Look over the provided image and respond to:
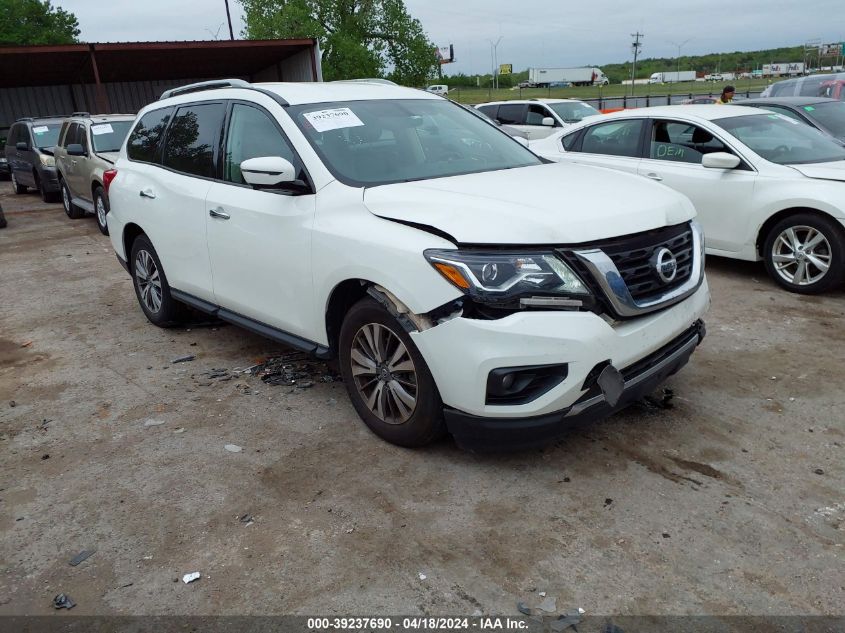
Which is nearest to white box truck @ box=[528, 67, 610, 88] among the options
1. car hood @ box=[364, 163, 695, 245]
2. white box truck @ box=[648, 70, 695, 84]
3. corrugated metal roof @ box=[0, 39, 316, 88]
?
white box truck @ box=[648, 70, 695, 84]

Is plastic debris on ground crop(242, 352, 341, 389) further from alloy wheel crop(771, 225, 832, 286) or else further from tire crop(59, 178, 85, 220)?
tire crop(59, 178, 85, 220)

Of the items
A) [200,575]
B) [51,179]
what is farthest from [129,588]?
[51,179]

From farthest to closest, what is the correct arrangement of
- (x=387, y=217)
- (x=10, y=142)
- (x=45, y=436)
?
(x=10, y=142) < (x=45, y=436) < (x=387, y=217)

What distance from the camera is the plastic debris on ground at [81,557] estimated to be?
2.92m

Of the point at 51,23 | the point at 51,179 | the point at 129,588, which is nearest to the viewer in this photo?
the point at 129,588

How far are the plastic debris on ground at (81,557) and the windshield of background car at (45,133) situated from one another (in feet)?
46.7

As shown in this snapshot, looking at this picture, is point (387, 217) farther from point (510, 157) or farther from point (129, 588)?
point (129, 588)

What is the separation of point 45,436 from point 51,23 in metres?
65.7

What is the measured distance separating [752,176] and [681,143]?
3.01ft

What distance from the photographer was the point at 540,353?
297 centimetres

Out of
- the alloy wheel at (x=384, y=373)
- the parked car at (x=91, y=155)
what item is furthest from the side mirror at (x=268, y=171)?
the parked car at (x=91, y=155)

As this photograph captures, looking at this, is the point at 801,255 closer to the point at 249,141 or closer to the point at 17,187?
the point at 249,141

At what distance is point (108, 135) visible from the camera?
10.8m

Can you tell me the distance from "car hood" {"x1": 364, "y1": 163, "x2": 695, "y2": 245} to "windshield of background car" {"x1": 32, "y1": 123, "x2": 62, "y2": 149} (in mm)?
13958
